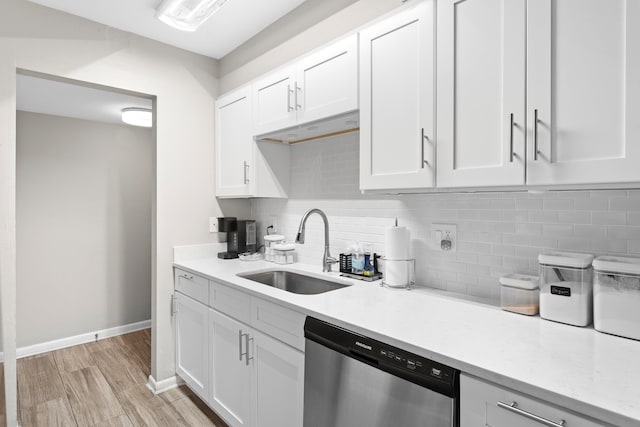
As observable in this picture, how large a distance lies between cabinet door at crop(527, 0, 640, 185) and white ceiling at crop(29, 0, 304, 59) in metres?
1.56

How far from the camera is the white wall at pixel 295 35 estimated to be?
190 centimetres

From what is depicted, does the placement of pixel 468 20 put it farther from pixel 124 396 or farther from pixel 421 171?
pixel 124 396

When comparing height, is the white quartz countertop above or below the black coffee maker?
below

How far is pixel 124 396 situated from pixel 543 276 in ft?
9.05

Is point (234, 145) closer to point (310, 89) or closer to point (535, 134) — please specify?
point (310, 89)

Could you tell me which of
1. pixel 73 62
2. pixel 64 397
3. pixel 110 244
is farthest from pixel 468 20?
pixel 110 244

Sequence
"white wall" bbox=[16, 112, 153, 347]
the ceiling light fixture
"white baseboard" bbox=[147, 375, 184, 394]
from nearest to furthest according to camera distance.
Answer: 1. the ceiling light fixture
2. "white baseboard" bbox=[147, 375, 184, 394]
3. "white wall" bbox=[16, 112, 153, 347]

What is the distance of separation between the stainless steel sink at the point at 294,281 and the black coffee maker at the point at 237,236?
19.2 inches

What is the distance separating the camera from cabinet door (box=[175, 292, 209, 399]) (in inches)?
88.0

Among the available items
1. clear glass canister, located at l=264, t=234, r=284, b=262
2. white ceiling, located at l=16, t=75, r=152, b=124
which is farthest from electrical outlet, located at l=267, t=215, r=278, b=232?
white ceiling, located at l=16, t=75, r=152, b=124

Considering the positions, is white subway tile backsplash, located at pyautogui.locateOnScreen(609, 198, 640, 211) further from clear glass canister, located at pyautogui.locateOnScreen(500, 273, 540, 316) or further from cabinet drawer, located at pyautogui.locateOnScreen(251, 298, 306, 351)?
cabinet drawer, located at pyautogui.locateOnScreen(251, 298, 306, 351)

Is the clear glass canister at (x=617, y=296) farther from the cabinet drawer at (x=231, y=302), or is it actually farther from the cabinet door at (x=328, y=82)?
the cabinet drawer at (x=231, y=302)

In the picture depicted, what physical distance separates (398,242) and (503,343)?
2.35ft

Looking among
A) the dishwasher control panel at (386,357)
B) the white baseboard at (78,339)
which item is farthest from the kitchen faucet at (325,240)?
the white baseboard at (78,339)
